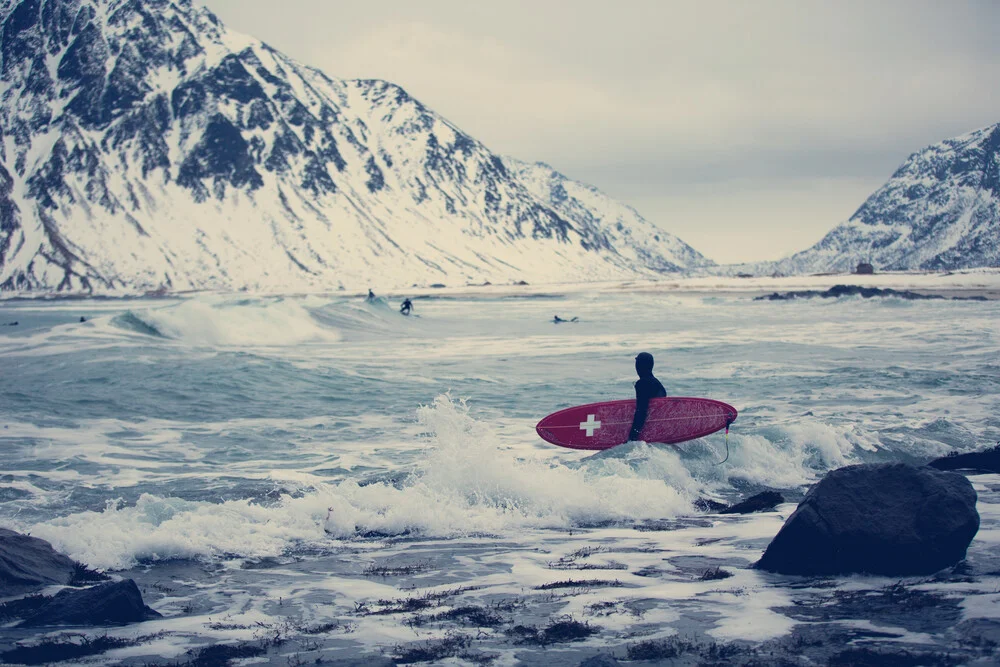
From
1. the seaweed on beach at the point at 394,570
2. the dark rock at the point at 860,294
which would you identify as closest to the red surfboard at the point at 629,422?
the seaweed on beach at the point at 394,570

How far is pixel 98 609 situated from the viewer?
9.16 meters

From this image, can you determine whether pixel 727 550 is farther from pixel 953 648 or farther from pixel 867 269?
pixel 867 269

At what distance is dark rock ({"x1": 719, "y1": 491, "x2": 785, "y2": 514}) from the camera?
46.1 feet

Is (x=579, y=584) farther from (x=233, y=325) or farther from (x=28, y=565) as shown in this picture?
(x=233, y=325)

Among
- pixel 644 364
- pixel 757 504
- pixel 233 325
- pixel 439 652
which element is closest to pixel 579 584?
pixel 439 652

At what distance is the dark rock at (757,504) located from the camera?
14.1 meters

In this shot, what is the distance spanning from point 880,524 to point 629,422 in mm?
8870

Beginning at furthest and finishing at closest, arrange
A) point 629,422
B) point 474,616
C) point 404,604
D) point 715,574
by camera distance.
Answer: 1. point 629,422
2. point 715,574
3. point 404,604
4. point 474,616

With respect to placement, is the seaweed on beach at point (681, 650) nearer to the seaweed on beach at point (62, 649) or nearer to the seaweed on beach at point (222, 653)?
the seaweed on beach at point (222, 653)

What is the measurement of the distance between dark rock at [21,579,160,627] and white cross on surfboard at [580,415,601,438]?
1060 cm

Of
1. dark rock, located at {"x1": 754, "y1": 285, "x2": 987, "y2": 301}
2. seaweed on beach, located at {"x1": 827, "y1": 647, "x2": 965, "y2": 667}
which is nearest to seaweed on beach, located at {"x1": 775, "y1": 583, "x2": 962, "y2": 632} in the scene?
seaweed on beach, located at {"x1": 827, "y1": 647, "x2": 965, "y2": 667}

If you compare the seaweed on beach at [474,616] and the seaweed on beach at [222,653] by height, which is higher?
the seaweed on beach at [474,616]

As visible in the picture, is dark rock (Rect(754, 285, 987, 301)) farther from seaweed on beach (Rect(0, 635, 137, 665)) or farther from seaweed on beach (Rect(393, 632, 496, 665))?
seaweed on beach (Rect(0, 635, 137, 665))

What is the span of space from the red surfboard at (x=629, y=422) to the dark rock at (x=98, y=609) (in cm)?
1035
